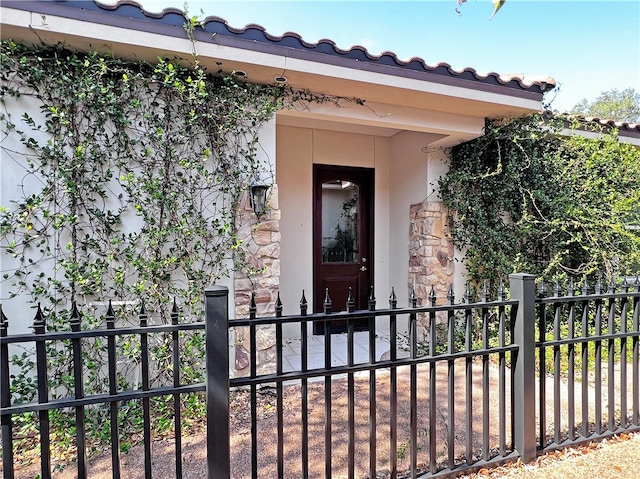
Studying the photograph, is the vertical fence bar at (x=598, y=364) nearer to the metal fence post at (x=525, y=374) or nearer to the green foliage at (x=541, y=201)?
the metal fence post at (x=525, y=374)

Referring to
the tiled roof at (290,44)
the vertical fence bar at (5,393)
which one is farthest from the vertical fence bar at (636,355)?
the vertical fence bar at (5,393)

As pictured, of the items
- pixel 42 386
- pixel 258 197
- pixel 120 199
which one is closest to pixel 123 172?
pixel 120 199

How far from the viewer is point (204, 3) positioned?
2.68 meters

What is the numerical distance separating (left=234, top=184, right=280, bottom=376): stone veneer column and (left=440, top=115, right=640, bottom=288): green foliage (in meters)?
2.42

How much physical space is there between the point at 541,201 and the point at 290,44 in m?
3.62

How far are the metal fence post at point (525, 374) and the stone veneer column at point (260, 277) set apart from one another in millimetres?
1998

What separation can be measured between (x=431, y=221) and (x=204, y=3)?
11.0 ft

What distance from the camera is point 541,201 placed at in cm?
438

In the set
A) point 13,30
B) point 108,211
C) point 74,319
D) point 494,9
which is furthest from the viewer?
point 108,211

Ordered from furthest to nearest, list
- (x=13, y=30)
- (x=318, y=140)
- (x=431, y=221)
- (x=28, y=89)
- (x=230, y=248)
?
(x=318, y=140) → (x=431, y=221) → (x=230, y=248) → (x=28, y=89) → (x=13, y=30)

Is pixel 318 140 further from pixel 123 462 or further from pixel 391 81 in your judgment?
pixel 123 462

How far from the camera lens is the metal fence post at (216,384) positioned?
155 centimetres

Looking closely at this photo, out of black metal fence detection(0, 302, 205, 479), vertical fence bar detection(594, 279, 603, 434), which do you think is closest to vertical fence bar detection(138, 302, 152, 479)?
black metal fence detection(0, 302, 205, 479)

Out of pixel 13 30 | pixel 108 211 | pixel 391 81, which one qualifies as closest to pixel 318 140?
pixel 391 81
